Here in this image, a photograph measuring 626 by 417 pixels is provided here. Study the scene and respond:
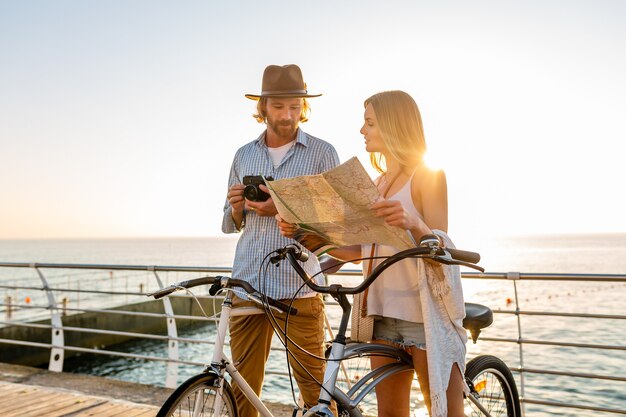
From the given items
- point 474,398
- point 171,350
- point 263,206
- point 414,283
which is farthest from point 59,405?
point 414,283

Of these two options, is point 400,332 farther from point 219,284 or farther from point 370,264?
point 219,284

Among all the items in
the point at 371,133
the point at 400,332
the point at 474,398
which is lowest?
the point at 474,398

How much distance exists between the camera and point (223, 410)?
2.08 m

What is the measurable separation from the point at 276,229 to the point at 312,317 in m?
0.37

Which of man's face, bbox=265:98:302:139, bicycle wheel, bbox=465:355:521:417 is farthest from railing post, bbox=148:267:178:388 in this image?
bicycle wheel, bbox=465:355:521:417

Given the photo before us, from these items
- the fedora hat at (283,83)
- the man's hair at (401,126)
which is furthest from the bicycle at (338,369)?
the fedora hat at (283,83)

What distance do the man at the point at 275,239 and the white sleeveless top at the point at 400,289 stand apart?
1.56ft

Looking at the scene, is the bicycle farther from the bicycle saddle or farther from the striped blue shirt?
the striped blue shirt

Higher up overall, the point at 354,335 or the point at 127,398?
the point at 354,335

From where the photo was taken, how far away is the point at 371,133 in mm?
1831

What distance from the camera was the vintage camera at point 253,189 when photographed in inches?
83.8

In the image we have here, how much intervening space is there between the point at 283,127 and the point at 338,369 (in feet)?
3.54

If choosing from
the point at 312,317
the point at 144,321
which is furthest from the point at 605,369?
the point at 312,317

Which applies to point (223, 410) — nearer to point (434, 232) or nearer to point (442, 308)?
point (442, 308)
